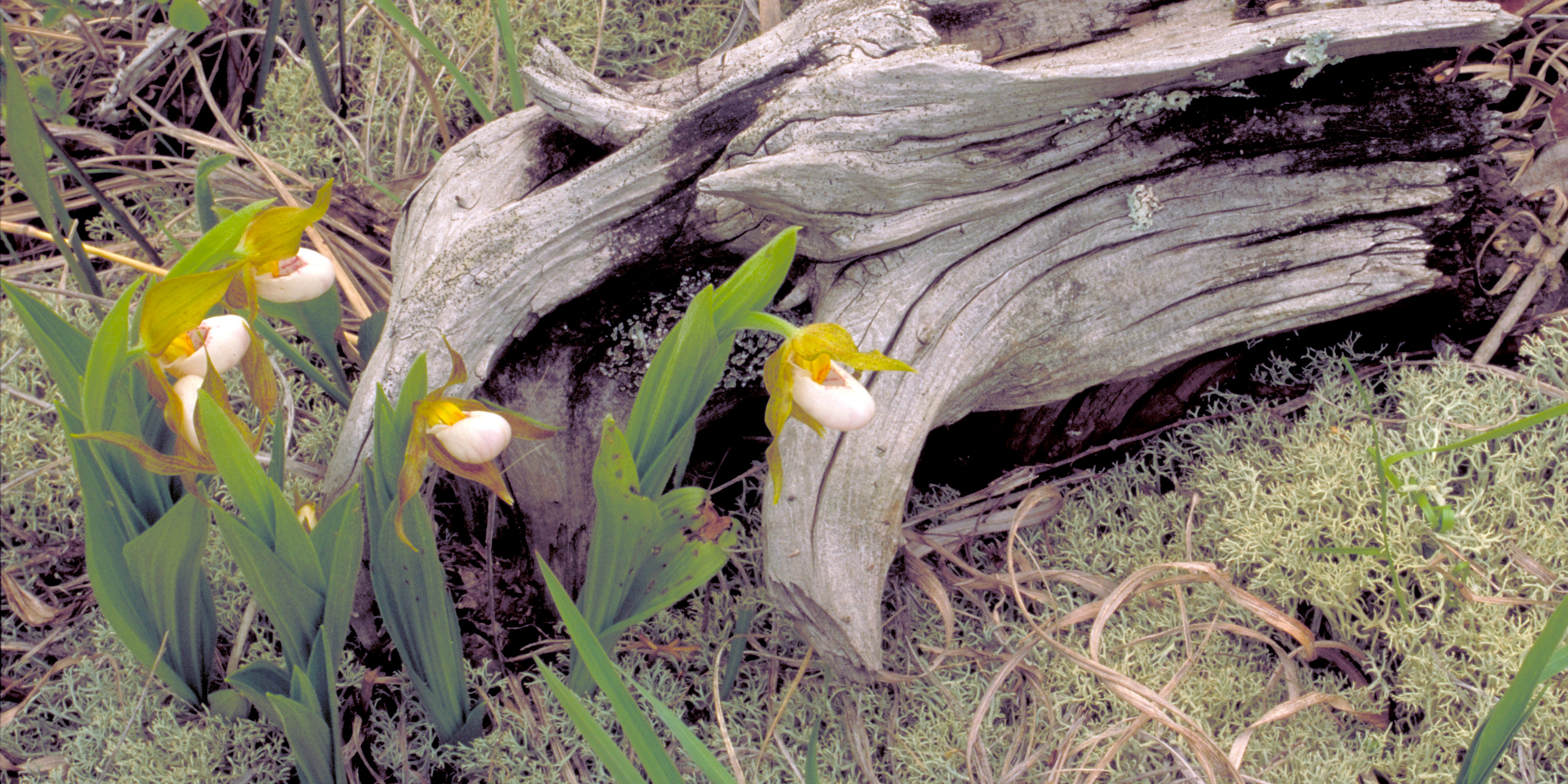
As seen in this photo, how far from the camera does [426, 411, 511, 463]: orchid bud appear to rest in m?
0.97

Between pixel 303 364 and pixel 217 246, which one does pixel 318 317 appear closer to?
pixel 303 364

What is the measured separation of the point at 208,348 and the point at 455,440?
0.98 ft

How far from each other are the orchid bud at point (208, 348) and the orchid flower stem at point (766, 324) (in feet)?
1.93

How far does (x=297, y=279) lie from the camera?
3.31 feet

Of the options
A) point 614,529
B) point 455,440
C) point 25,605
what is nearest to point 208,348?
point 455,440

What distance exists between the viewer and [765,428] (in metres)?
1.73

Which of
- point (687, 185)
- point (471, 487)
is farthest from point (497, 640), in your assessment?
point (687, 185)

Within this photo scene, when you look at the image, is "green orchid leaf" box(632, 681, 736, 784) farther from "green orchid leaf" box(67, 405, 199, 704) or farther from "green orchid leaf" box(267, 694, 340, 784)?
"green orchid leaf" box(67, 405, 199, 704)

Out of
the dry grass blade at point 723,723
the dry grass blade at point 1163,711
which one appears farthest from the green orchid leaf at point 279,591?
the dry grass blade at point 1163,711

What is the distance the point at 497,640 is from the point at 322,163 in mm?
1390

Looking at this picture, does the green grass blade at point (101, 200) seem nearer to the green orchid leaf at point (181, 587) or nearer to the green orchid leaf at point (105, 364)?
the green orchid leaf at point (105, 364)

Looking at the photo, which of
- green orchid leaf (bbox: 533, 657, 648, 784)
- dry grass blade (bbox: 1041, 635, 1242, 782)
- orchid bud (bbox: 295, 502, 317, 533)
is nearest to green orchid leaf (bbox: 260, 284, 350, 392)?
orchid bud (bbox: 295, 502, 317, 533)

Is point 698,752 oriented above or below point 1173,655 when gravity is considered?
above

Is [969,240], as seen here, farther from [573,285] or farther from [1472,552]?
[1472,552]
